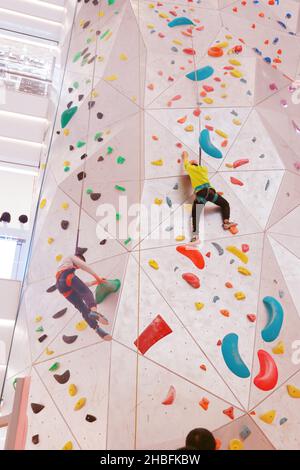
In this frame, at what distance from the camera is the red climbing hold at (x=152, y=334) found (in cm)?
386

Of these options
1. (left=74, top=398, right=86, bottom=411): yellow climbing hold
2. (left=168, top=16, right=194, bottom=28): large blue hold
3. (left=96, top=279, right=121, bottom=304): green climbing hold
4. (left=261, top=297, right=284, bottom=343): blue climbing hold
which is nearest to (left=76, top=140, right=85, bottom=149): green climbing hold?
(left=96, top=279, right=121, bottom=304): green climbing hold

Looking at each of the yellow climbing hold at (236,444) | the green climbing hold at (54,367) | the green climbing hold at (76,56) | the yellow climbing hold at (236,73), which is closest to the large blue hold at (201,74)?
the yellow climbing hold at (236,73)

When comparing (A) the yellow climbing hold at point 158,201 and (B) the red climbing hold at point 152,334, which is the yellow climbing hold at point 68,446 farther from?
(A) the yellow climbing hold at point 158,201

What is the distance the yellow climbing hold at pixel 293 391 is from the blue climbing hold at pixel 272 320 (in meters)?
0.37

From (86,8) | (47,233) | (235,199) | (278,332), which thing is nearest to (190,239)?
(235,199)

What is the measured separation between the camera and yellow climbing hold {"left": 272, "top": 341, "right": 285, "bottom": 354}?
12.9ft

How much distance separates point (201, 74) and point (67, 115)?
149 centimetres

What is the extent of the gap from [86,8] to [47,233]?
326 centimetres

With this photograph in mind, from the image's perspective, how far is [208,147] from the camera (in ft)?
16.5

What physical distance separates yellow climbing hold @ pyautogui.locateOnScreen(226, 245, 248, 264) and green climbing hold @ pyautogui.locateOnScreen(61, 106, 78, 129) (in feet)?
7.57

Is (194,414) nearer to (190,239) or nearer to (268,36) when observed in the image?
(190,239)

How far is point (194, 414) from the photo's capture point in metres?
3.60

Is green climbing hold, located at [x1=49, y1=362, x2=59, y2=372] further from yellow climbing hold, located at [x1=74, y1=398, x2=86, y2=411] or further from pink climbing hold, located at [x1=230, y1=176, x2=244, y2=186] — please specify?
pink climbing hold, located at [x1=230, y1=176, x2=244, y2=186]

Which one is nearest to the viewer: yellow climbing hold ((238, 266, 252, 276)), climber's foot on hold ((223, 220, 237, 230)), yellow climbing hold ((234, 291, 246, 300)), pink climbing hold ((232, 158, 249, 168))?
yellow climbing hold ((234, 291, 246, 300))
